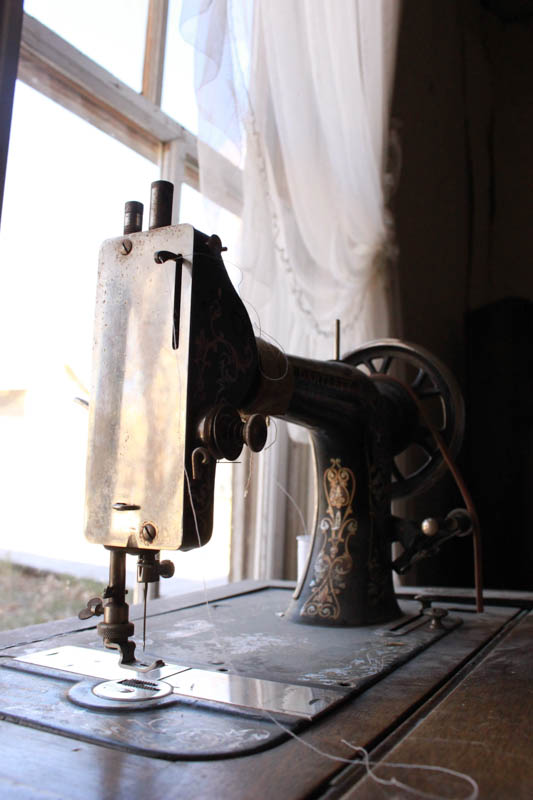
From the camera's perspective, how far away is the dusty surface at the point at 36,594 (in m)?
1.58

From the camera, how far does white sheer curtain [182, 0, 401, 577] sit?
160cm

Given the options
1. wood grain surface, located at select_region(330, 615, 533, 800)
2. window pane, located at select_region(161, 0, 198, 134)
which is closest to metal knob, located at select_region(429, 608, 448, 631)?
wood grain surface, located at select_region(330, 615, 533, 800)

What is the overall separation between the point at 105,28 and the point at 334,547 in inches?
56.5

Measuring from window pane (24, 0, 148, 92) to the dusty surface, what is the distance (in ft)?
4.04

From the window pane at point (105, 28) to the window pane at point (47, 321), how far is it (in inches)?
7.2

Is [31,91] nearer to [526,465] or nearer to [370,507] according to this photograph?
[370,507]

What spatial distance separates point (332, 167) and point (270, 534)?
1109 mm

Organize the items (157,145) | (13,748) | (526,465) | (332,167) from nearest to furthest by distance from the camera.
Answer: (13,748) → (157,145) → (332,167) → (526,465)

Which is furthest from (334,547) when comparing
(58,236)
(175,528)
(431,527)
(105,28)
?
(105,28)

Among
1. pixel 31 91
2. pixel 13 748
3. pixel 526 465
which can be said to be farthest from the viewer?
pixel 526 465

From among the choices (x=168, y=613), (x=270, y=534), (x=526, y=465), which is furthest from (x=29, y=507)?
(x=526, y=465)

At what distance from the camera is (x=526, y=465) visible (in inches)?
128

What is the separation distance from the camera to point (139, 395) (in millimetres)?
800

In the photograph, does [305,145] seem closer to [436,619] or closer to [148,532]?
[436,619]
